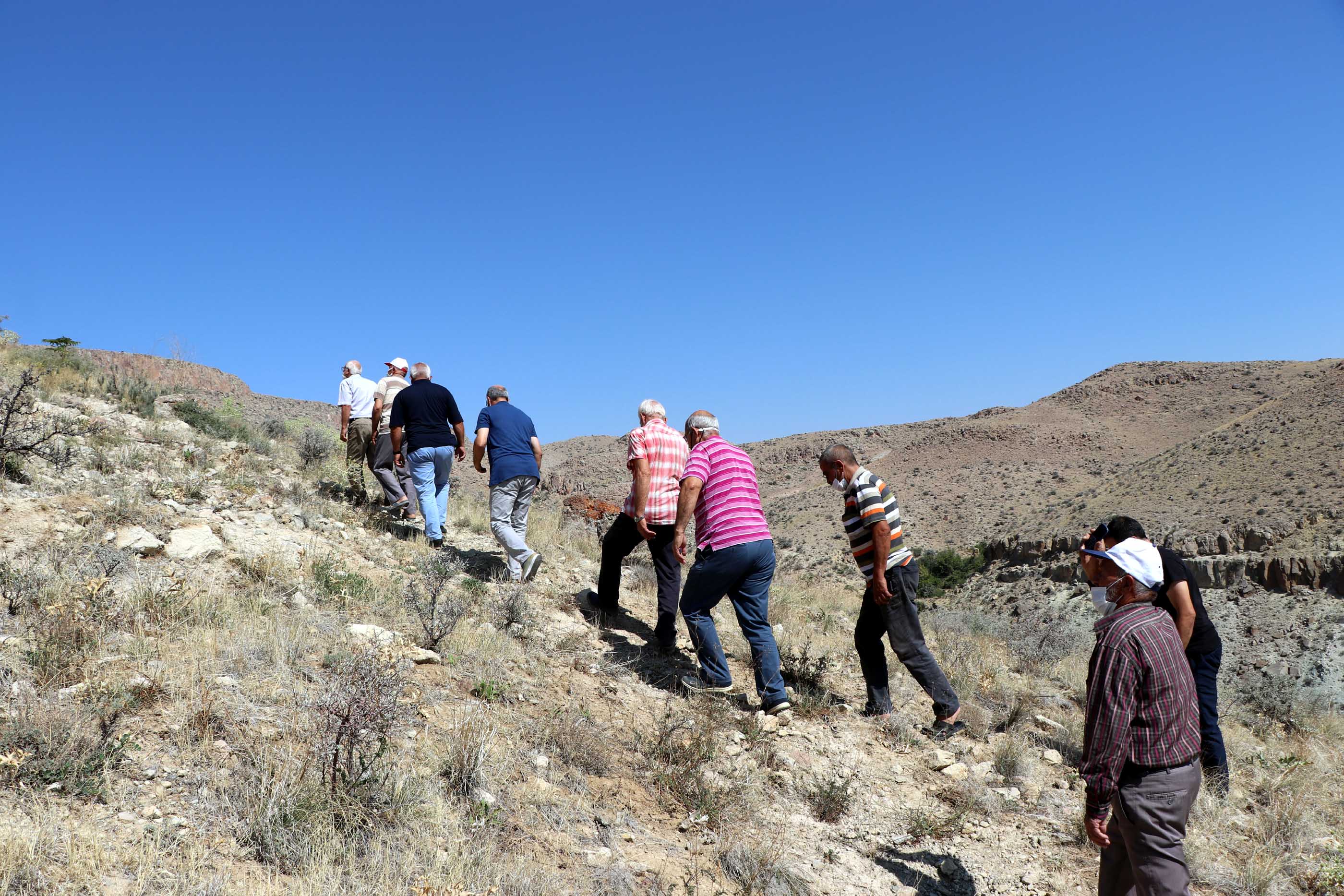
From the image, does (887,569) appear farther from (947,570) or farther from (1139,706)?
(947,570)

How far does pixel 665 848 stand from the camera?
138 inches

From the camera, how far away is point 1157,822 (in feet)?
8.64

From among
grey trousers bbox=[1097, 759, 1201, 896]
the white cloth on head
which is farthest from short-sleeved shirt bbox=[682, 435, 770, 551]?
grey trousers bbox=[1097, 759, 1201, 896]

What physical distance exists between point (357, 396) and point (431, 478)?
1920mm

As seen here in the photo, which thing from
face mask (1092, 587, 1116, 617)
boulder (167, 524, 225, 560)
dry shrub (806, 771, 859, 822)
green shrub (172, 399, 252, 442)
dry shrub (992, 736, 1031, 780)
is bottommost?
dry shrub (992, 736, 1031, 780)

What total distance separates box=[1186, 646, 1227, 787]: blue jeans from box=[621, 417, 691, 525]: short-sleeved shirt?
3.55 m

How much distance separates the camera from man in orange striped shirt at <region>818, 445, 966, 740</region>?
4836mm

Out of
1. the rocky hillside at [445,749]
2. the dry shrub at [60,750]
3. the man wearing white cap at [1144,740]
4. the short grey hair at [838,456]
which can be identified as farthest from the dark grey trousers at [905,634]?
the dry shrub at [60,750]

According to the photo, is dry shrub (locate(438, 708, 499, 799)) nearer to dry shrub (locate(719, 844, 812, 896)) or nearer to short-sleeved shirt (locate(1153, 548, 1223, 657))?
dry shrub (locate(719, 844, 812, 896))

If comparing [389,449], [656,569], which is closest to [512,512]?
[656,569]

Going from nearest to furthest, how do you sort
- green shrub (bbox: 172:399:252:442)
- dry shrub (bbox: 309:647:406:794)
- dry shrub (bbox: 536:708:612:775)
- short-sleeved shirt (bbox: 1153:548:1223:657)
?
1. dry shrub (bbox: 309:647:406:794)
2. dry shrub (bbox: 536:708:612:775)
3. short-sleeved shirt (bbox: 1153:548:1223:657)
4. green shrub (bbox: 172:399:252:442)

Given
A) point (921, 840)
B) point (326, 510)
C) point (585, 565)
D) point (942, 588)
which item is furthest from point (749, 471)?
point (942, 588)

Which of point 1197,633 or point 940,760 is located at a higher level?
point 1197,633

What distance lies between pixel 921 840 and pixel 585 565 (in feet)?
17.0
